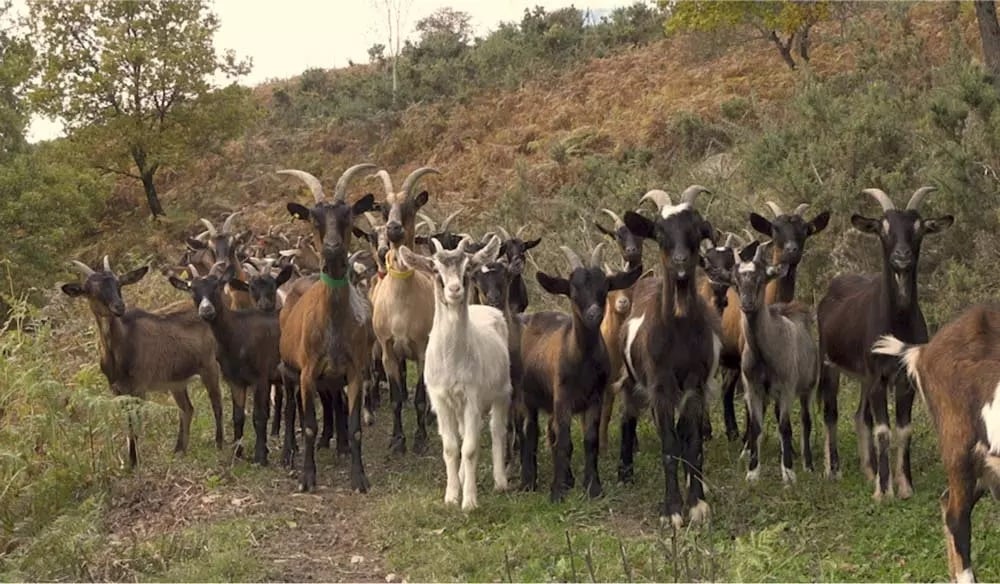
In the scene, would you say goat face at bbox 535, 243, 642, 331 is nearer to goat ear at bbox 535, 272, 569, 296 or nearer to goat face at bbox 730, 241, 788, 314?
goat ear at bbox 535, 272, 569, 296

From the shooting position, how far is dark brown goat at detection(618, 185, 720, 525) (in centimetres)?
723

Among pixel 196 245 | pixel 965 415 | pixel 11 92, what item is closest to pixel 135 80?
pixel 11 92

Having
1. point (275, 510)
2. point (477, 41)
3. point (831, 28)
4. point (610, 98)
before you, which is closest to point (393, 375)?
point (275, 510)

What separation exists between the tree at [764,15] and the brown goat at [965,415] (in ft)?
66.7

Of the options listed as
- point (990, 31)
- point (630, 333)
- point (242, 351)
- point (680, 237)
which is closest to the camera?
point (680, 237)

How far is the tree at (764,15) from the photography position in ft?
81.9

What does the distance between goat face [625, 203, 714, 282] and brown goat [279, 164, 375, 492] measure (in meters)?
2.62

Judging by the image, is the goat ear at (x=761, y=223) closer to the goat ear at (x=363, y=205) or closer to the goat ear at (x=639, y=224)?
the goat ear at (x=639, y=224)

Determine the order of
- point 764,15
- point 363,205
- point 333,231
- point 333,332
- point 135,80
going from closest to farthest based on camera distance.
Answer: point 333,231 → point 333,332 → point 363,205 → point 764,15 → point 135,80

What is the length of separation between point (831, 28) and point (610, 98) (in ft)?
20.8

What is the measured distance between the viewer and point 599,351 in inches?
319

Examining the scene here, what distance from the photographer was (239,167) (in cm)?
3628

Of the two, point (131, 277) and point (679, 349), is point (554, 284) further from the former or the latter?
point (131, 277)

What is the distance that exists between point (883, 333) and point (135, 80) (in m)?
27.5
